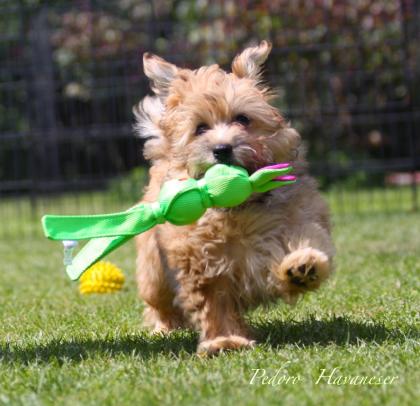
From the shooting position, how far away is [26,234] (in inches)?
384

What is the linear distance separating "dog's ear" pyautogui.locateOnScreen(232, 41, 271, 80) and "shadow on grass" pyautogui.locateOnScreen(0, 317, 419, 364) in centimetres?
108

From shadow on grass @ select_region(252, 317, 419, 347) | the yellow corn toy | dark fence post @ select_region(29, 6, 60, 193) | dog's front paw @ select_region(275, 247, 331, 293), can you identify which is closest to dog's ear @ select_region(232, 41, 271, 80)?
dog's front paw @ select_region(275, 247, 331, 293)

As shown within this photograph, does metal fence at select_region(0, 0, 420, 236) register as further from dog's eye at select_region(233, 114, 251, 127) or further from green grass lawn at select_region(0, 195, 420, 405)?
dog's eye at select_region(233, 114, 251, 127)

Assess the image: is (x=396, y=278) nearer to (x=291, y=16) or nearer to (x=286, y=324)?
(x=286, y=324)

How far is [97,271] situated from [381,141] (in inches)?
284

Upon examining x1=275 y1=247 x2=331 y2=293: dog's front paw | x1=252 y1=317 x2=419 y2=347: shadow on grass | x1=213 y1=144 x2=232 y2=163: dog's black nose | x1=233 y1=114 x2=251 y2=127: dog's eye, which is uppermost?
x1=233 y1=114 x2=251 y2=127: dog's eye

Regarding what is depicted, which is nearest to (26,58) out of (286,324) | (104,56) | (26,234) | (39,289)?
(104,56)

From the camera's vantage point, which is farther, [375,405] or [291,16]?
[291,16]

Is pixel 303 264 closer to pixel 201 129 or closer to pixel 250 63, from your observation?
pixel 201 129

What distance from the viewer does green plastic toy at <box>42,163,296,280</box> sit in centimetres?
331

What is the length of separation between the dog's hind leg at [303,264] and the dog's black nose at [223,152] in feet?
1.26

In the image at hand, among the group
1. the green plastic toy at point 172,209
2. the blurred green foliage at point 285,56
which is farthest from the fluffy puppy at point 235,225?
the blurred green foliage at point 285,56

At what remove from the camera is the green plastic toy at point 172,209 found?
3309mm

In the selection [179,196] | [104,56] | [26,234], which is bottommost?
[26,234]
